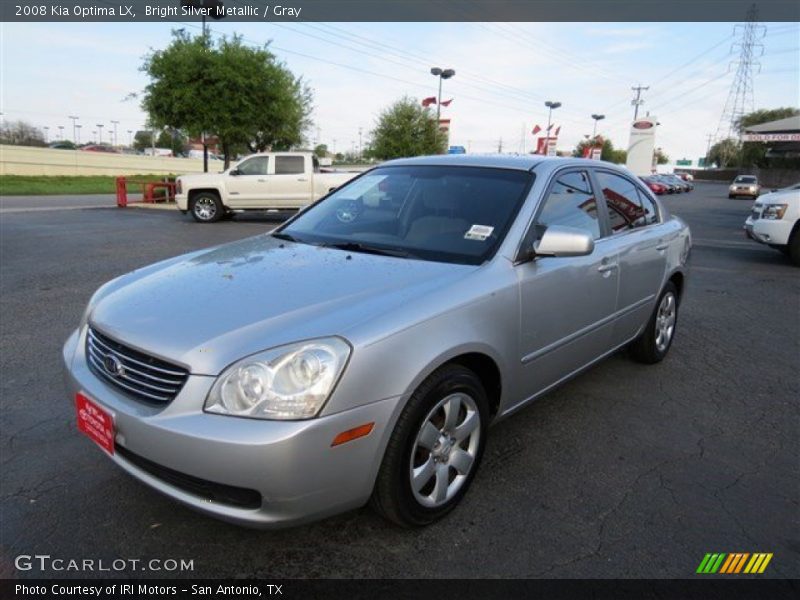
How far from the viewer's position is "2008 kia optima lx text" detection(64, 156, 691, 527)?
198cm

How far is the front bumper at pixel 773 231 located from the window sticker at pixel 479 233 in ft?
30.9

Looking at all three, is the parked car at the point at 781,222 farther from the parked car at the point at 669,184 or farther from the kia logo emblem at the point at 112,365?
the parked car at the point at 669,184

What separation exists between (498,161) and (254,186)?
41.8ft

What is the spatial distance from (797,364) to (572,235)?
11.2ft

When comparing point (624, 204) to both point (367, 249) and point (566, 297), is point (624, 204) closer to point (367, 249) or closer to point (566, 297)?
point (566, 297)

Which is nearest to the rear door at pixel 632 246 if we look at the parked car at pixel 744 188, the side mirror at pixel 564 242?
the side mirror at pixel 564 242

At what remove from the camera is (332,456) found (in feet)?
6.58

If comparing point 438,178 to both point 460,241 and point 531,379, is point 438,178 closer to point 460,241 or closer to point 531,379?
point 460,241

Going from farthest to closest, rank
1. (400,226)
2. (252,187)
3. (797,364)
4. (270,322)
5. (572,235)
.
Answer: (252,187)
(797,364)
(400,226)
(572,235)
(270,322)

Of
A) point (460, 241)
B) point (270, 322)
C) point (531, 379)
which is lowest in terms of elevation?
point (531, 379)

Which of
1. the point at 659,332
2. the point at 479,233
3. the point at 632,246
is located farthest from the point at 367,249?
the point at 659,332

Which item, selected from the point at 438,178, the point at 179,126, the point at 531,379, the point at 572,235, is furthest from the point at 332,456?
the point at 179,126

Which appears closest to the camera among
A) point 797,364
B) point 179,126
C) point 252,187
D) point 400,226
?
point 400,226

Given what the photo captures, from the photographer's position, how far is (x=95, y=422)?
2.32 meters
